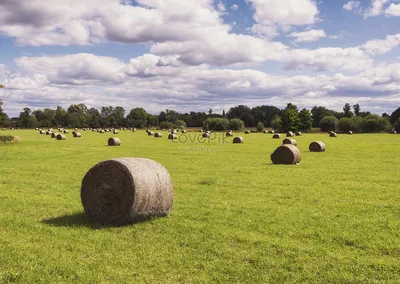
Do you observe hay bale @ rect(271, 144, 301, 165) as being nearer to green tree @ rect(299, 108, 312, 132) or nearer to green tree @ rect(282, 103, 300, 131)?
green tree @ rect(282, 103, 300, 131)

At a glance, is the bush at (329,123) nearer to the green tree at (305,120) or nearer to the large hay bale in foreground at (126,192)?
the green tree at (305,120)

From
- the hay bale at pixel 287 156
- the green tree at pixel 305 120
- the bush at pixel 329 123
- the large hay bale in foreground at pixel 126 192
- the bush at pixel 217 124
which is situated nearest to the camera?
the large hay bale in foreground at pixel 126 192

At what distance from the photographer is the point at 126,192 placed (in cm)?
1085

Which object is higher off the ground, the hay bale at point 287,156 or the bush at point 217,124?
the bush at point 217,124

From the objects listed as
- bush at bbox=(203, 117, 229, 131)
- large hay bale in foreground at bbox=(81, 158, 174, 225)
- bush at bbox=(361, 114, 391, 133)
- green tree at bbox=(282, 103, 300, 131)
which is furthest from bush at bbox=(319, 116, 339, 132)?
large hay bale in foreground at bbox=(81, 158, 174, 225)

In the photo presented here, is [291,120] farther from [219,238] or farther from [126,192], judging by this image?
[219,238]

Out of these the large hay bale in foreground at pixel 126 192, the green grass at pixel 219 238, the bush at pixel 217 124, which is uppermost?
the bush at pixel 217 124

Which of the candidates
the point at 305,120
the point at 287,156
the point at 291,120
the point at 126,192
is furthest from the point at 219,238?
the point at 305,120

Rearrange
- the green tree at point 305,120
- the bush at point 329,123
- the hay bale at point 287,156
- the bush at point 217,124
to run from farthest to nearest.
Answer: the bush at point 217,124 < the bush at point 329,123 < the green tree at point 305,120 < the hay bale at point 287,156

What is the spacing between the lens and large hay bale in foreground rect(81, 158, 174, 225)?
35.2 ft

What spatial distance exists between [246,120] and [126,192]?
172758mm

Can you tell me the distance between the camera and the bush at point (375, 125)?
110 m

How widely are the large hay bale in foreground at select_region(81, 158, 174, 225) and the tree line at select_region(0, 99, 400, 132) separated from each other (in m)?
111

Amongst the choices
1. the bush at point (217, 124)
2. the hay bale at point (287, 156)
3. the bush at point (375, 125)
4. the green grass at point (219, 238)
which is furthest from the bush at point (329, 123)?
the green grass at point (219, 238)
